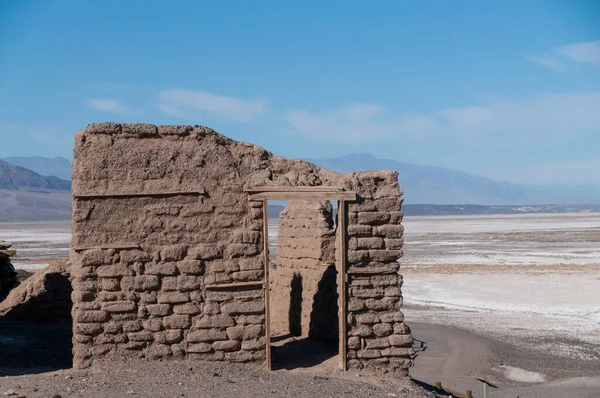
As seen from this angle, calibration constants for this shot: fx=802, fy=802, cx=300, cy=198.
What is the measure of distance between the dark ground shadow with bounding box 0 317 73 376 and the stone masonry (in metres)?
2.34

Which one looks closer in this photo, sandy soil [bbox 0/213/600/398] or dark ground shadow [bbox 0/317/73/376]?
sandy soil [bbox 0/213/600/398]

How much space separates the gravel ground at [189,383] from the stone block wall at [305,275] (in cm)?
249

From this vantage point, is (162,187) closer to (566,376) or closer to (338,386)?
(338,386)

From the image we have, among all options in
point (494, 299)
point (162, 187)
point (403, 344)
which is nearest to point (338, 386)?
point (403, 344)

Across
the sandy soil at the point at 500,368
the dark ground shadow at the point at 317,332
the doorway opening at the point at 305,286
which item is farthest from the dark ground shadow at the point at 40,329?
the sandy soil at the point at 500,368

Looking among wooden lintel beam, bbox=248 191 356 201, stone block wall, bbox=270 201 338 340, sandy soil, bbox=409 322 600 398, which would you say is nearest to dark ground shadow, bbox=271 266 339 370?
stone block wall, bbox=270 201 338 340

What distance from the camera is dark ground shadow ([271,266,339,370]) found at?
38.2 ft

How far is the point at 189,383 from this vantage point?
360 inches

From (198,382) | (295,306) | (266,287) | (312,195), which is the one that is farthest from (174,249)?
(295,306)

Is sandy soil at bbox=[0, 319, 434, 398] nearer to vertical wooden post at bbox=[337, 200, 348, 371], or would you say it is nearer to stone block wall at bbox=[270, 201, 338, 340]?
vertical wooden post at bbox=[337, 200, 348, 371]

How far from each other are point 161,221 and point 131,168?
75 centimetres

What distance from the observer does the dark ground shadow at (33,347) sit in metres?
11.9

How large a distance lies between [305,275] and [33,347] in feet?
15.3

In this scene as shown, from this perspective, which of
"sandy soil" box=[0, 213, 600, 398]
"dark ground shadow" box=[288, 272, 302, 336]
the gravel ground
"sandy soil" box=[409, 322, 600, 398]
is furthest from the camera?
"dark ground shadow" box=[288, 272, 302, 336]
